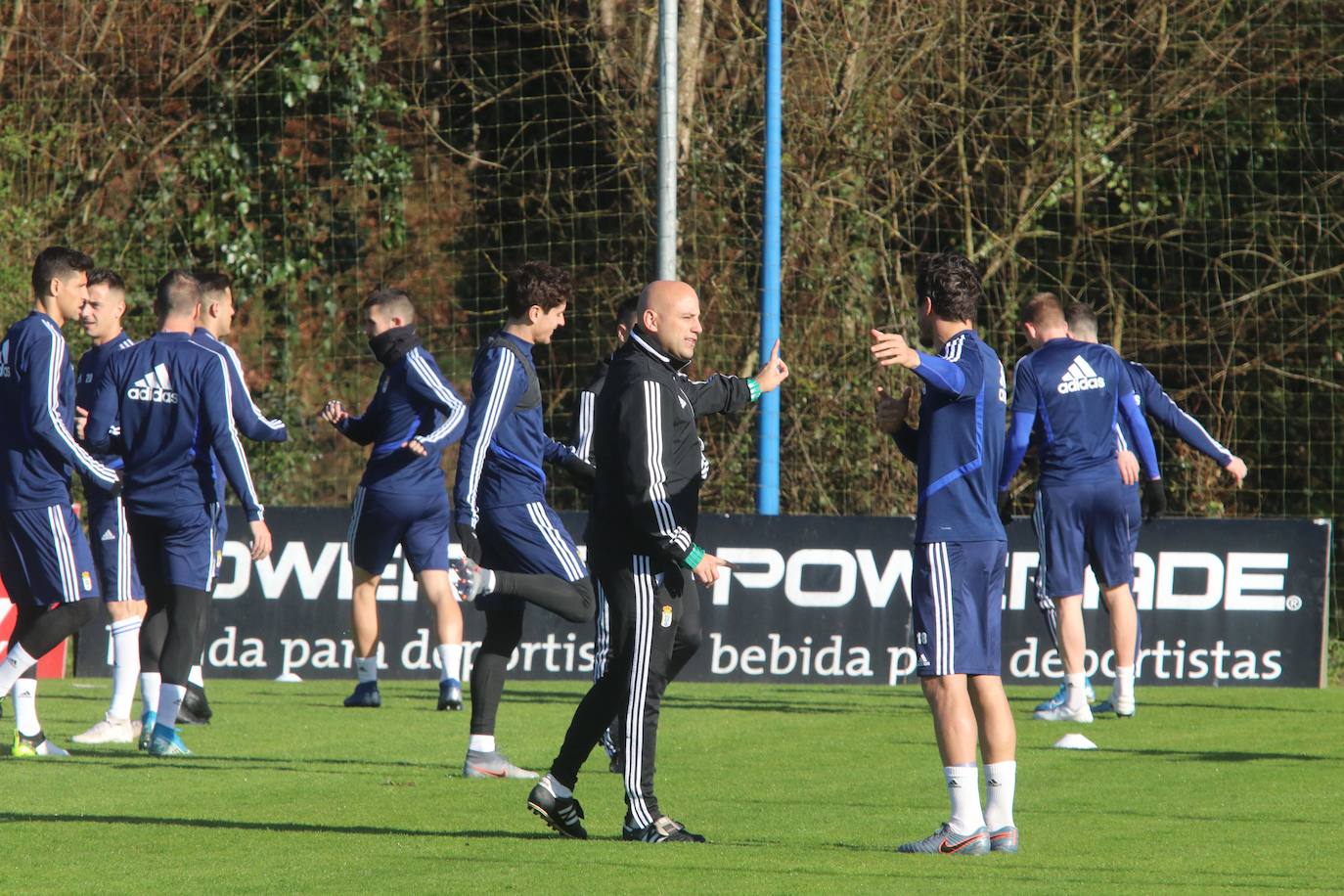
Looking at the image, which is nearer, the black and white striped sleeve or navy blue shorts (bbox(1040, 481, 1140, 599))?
the black and white striped sleeve

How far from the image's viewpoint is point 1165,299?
18.1 metres

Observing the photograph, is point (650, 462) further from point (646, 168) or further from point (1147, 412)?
point (646, 168)

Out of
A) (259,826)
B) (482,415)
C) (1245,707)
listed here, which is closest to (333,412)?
(482,415)

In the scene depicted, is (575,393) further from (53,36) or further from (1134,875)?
(1134,875)

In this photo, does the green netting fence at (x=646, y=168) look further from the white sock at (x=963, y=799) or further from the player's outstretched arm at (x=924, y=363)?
the white sock at (x=963, y=799)

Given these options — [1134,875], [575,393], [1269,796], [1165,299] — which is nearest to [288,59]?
[575,393]

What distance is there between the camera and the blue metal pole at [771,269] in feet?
45.9

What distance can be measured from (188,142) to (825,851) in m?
13.9

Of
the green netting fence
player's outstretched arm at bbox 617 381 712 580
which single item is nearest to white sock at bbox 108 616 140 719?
player's outstretched arm at bbox 617 381 712 580

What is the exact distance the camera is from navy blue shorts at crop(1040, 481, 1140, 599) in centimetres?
1038

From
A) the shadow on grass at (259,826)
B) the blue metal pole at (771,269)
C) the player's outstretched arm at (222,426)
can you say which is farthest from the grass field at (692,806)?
the blue metal pole at (771,269)

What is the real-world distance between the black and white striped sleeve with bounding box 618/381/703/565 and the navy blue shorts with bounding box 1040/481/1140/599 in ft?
15.1

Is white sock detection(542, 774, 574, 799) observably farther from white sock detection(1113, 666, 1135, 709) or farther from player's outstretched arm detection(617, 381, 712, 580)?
white sock detection(1113, 666, 1135, 709)

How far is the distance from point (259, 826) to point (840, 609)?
6882 mm
